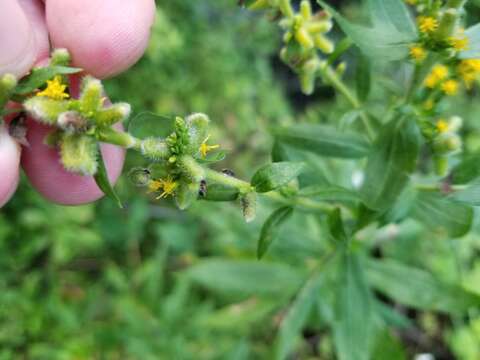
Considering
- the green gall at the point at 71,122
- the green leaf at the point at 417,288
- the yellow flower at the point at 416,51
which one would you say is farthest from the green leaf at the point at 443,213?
the green gall at the point at 71,122

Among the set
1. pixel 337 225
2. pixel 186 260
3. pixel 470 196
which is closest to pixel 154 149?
pixel 337 225

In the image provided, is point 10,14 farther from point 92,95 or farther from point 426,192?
point 426,192

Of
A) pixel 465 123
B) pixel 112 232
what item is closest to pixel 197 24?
pixel 112 232

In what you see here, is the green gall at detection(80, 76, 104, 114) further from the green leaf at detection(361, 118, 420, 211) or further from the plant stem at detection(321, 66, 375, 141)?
the green leaf at detection(361, 118, 420, 211)

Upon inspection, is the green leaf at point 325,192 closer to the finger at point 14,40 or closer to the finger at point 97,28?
the finger at point 97,28

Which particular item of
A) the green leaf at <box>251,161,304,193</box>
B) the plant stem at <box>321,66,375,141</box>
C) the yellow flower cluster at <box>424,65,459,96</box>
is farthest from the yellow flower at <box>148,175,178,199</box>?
the yellow flower cluster at <box>424,65,459,96</box>
